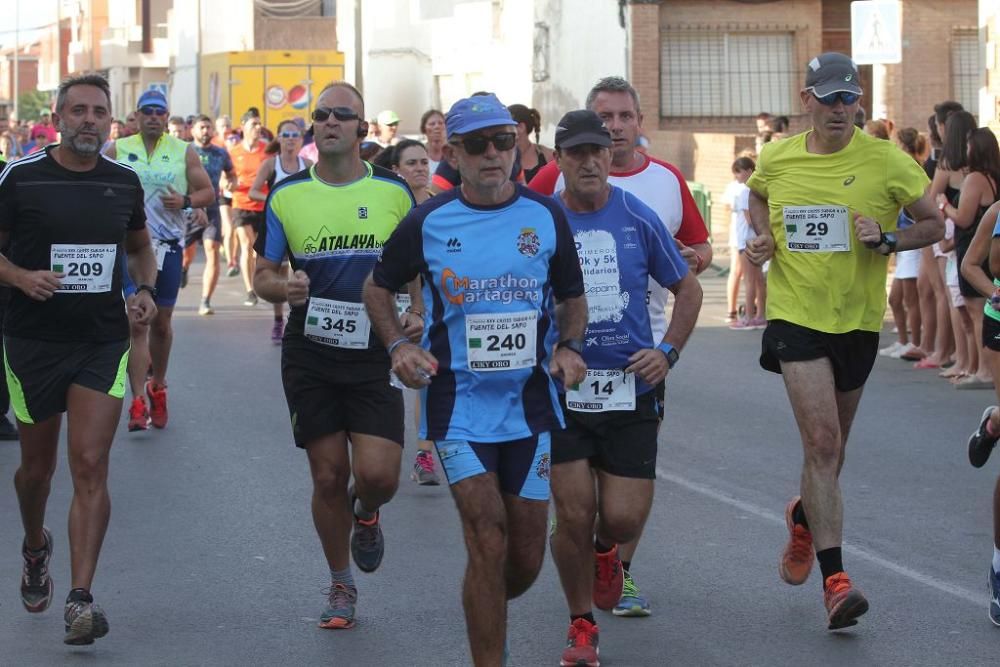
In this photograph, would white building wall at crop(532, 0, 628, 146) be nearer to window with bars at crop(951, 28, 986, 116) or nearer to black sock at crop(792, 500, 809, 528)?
window with bars at crop(951, 28, 986, 116)

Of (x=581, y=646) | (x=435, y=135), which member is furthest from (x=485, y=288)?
(x=435, y=135)

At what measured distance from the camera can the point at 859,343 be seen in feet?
24.0

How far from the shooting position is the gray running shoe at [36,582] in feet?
23.2

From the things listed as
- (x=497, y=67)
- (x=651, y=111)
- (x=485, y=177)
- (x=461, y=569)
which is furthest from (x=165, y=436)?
(x=497, y=67)

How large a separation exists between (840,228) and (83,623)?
10.8ft

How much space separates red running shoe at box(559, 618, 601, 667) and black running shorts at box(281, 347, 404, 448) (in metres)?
1.24

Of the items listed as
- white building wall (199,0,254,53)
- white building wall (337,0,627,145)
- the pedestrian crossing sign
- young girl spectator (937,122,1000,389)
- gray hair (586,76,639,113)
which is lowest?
young girl spectator (937,122,1000,389)

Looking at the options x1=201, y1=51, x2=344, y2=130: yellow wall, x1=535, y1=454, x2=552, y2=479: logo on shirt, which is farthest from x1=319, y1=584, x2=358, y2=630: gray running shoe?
x1=201, y1=51, x2=344, y2=130: yellow wall

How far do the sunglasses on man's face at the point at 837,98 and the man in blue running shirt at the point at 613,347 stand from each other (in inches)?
39.8

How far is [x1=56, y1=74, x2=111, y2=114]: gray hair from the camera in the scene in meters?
7.06

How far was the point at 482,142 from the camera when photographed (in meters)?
5.73

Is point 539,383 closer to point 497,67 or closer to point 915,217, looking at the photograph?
point 915,217

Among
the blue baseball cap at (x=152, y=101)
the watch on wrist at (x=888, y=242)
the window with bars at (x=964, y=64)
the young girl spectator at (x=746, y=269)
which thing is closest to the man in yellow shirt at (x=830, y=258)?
the watch on wrist at (x=888, y=242)

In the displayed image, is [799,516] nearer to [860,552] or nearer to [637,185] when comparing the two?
[860,552]
